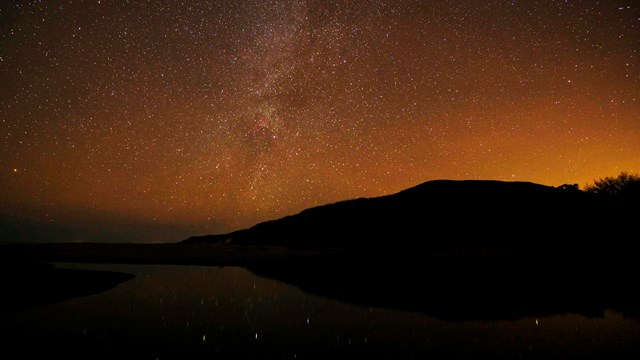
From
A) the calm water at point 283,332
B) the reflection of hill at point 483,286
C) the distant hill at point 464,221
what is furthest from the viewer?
the distant hill at point 464,221

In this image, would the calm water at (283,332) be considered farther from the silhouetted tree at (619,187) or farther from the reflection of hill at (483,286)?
the silhouetted tree at (619,187)

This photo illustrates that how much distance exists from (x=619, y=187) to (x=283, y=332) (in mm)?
62570

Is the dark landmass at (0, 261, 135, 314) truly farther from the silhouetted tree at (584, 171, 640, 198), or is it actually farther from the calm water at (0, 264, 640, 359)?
the silhouetted tree at (584, 171, 640, 198)

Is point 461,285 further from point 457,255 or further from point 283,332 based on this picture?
point 457,255

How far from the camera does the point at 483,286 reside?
24.2 m

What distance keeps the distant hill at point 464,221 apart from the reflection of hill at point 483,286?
12.3 m

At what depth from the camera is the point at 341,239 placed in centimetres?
7119

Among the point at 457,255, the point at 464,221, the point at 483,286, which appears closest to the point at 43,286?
the point at 483,286

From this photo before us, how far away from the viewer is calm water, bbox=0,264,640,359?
1083 centimetres

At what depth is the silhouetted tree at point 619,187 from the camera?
172 ft

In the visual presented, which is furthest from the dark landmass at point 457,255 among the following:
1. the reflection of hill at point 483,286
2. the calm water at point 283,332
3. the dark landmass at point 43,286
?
the calm water at point 283,332

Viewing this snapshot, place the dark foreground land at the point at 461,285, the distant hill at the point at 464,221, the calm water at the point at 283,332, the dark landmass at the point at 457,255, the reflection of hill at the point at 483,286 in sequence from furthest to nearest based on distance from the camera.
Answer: the distant hill at the point at 464,221, the dark landmass at the point at 457,255, the dark foreground land at the point at 461,285, the reflection of hill at the point at 483,286, the calm water at the point at 283,332

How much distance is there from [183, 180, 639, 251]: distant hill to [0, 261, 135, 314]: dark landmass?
122 feet

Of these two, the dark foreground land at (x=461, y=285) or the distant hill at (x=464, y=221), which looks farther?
the distant hill at (x=464, y=221)
